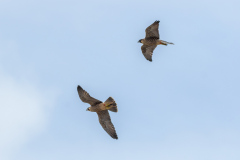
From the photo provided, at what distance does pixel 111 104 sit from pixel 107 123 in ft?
5.06

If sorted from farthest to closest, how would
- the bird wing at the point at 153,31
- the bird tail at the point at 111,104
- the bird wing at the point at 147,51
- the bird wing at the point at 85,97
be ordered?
1. the bird wing at the point at 147,51
2. the bird wing at the point at 153,31
3. the bird wing at the point at 85,97
4. the bird tail at the point at 111,104

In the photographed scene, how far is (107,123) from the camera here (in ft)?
78.8

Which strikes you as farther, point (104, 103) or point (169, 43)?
point (169, 43)

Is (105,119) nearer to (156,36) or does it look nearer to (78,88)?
(78,88)

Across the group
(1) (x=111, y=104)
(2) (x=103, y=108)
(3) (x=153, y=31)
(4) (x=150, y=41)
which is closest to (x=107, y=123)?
(2) (x=103, y=108)

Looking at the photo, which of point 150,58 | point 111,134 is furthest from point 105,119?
point 150,58

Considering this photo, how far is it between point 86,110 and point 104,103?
4.09 feet

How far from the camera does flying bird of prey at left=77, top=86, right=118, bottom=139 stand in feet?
75.3

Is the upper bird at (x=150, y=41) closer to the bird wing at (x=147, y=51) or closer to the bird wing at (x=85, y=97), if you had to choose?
the bird wing at (x=147, y=51)

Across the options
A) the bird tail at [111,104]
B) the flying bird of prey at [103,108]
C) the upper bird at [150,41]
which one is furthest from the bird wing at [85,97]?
the upper bird at [150,41]

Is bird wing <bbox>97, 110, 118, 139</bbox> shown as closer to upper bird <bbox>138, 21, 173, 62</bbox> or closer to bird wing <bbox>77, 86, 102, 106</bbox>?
bird wing <bbox>77, 86, 102, 106</bbox>

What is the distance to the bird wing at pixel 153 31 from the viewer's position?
2521 centimetres

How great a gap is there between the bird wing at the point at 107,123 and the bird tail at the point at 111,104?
34.0 inches

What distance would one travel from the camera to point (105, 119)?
2395cm
